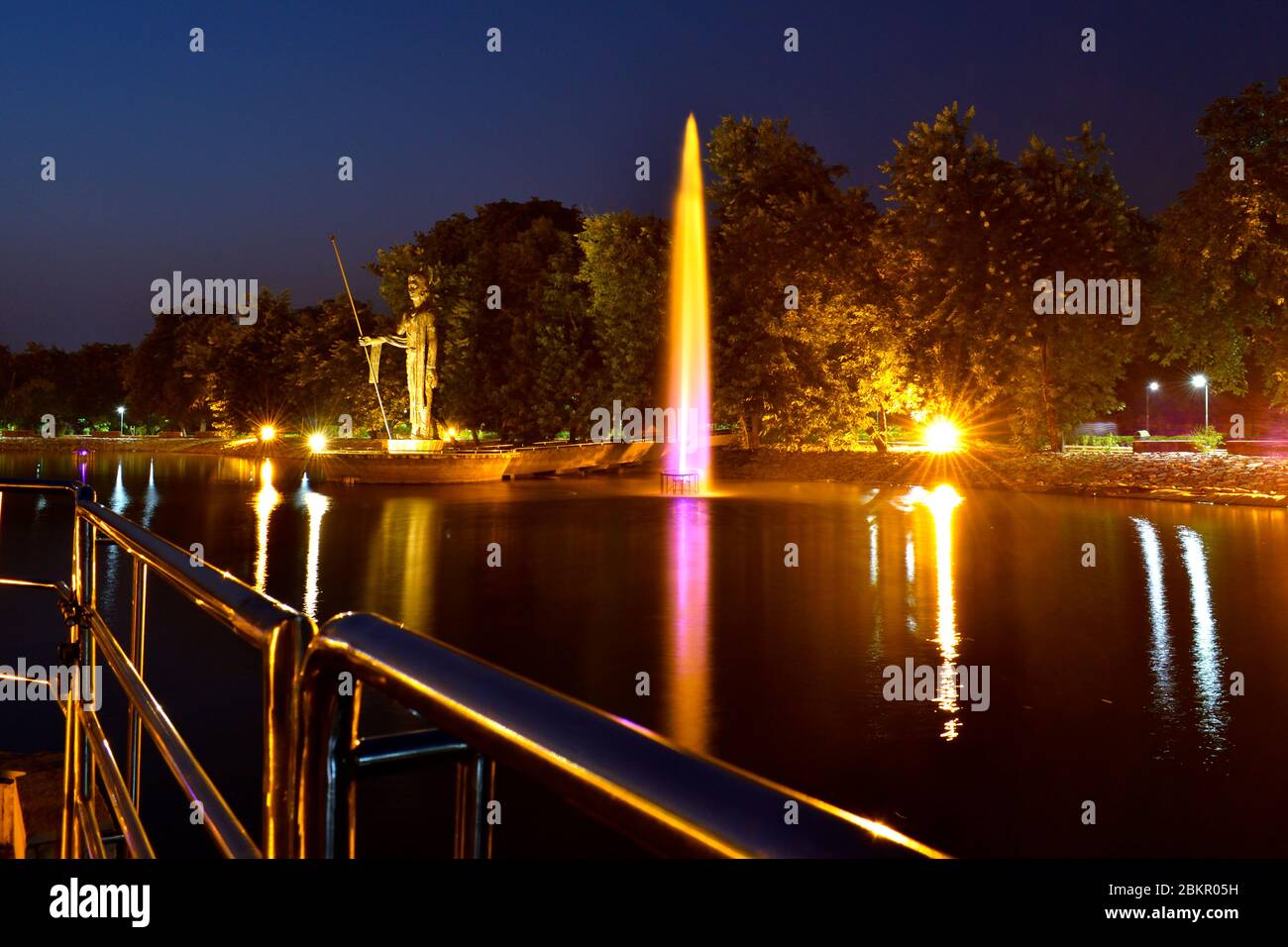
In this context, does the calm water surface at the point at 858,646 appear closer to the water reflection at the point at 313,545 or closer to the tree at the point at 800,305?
the water reflection at the point at 313,545

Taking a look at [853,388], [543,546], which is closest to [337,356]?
[853,388]

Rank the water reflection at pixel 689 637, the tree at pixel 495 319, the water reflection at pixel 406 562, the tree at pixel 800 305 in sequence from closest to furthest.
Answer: the water reflection at pixel 689 637, the water reflection at pixel 406 562, the tree at pixel 800 305, the tree at pixel 495 319

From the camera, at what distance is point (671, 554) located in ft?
57.2

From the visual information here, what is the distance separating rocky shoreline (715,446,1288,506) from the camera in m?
29.5

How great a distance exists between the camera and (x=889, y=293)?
40.9m

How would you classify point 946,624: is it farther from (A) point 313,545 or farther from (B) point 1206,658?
(A) point 313,545

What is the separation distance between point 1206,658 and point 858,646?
3152 millimetres

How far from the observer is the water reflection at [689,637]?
293 inches

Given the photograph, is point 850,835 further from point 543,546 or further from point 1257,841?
point 543,546

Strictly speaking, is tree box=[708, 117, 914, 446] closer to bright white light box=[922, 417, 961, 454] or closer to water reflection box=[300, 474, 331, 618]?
bright white light box=[922, 417, 961, 454]

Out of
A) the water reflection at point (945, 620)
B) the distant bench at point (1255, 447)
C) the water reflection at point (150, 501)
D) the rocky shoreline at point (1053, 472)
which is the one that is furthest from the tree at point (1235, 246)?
the water reflection at point (150, 501)

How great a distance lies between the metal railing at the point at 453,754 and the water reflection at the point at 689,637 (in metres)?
1.50

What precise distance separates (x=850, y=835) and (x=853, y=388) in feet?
141
